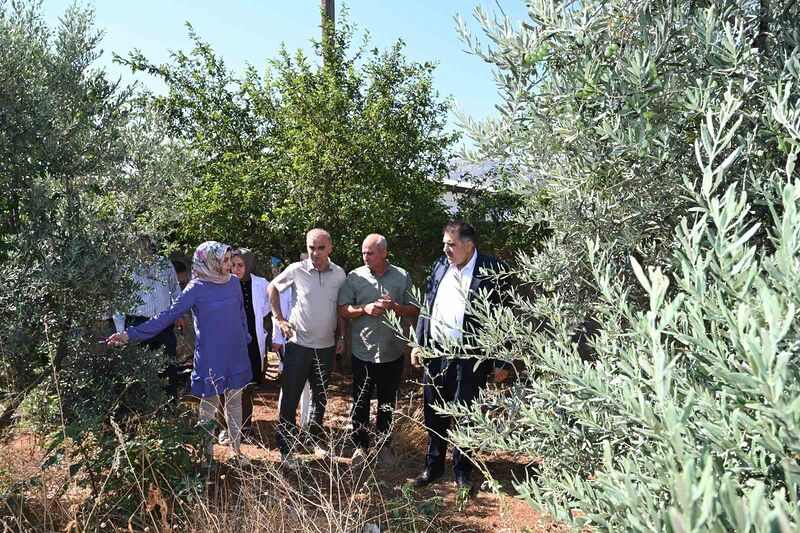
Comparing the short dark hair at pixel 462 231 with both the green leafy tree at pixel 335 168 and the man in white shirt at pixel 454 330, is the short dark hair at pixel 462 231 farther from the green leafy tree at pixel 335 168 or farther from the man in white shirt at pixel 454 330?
the green leafy tree at pixel 335 168

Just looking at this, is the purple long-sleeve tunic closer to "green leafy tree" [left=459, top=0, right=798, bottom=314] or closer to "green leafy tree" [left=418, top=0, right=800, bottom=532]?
"green leafy tree" [left=418, top=0, right=800, bottom=532]

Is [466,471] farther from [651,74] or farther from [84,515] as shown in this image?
[651,74]

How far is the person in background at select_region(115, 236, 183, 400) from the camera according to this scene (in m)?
4.30

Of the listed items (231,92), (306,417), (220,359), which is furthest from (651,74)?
(231,92)

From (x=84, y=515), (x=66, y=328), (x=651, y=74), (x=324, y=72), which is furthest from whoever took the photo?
(x=324, y=72)

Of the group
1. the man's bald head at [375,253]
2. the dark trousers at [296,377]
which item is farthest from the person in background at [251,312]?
the man's bald head at [375,253]

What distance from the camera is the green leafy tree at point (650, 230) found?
1395 millimetres

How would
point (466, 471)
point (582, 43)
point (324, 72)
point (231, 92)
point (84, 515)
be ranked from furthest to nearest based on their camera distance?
point (231, 92) < point (324, 72) < point (466, 471) < point (84, 515) < point (582, 43)

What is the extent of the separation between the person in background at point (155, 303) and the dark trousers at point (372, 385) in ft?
4.83

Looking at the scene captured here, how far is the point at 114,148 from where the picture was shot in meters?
4.15

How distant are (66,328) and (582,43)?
10.9 ft

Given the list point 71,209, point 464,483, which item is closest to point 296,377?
point 464,483

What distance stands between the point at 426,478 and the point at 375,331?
124 centimetres

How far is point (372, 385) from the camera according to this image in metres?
5.71
